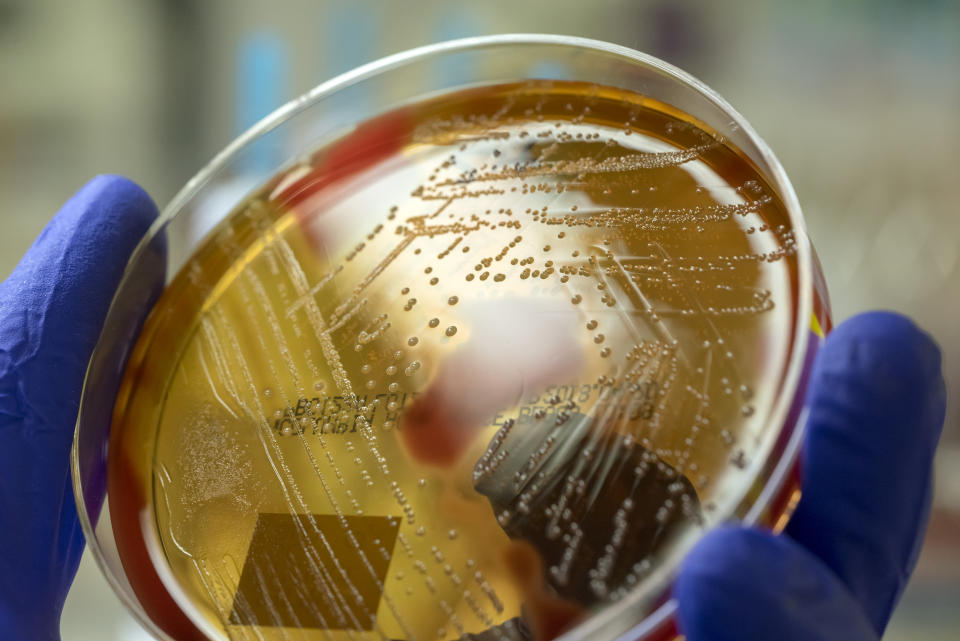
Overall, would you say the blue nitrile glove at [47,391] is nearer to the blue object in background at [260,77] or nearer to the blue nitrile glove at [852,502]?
the blue nitrile glove at [852,502]

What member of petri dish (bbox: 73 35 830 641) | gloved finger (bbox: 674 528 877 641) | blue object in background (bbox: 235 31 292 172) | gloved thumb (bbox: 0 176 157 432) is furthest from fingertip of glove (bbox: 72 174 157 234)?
blue object in background (bbox: 235 31 292 172)

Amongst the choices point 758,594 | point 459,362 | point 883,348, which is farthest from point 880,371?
point 459,362

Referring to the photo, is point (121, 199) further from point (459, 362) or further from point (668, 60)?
point (668, 60)

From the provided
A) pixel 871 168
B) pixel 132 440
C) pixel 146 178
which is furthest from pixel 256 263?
pixel 871 168

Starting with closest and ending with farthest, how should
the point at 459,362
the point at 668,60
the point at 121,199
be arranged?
the point at 459,362 → the point at 121,199 → the point at 668,60

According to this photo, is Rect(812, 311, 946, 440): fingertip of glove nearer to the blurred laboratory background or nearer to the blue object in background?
the blurred laboratory background

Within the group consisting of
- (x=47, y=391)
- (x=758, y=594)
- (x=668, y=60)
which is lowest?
(x=47, y=391)

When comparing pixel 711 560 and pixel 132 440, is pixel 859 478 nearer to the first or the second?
pixel 711 560
